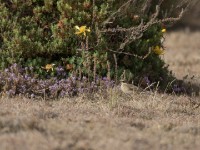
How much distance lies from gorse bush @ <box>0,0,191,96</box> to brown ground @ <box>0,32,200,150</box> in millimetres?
635

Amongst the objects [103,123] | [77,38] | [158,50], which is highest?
[77,38]

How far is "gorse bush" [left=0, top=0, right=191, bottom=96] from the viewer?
7.56m

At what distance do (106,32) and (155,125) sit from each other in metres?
2.31

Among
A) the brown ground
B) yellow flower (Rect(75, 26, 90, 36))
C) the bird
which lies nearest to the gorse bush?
yellow flower (Rect(75, 26, 90, 36))

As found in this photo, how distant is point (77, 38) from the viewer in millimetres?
7715

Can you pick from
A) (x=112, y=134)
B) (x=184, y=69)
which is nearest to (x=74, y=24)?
(x=112, y=134)

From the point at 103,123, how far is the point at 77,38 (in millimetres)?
2318

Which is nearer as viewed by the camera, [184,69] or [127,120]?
[127,120]

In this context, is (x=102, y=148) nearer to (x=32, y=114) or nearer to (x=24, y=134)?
(x=24, y=134)

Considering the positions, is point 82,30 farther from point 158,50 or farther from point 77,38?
point 158,50

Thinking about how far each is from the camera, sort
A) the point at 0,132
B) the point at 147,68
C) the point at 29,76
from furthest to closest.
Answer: the point at 147,68
the point at 29,76
the point at 0,132

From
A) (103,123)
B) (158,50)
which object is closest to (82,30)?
(158,50)

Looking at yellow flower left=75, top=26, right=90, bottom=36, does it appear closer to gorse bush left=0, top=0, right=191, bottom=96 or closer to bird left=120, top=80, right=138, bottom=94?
gorse bush left=0, top=0, right=191, bottom=96

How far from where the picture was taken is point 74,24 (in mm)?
7668
